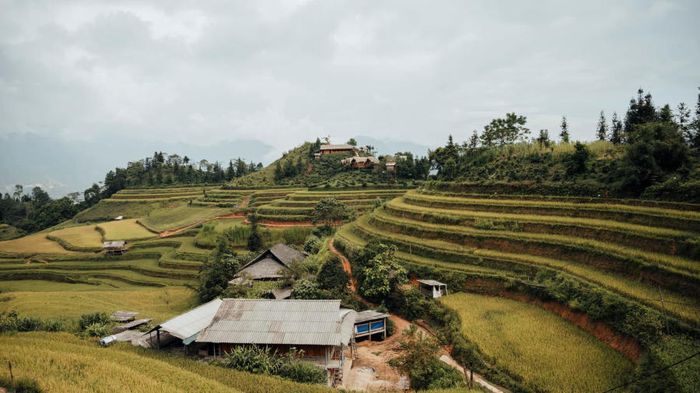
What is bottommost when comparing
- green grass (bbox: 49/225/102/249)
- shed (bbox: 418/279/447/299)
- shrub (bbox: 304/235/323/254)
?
shed (bbox: 418/279/447/299)

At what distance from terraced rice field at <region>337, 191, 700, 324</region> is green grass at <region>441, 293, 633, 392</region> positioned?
109 inches

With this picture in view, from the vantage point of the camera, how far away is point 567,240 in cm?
2497

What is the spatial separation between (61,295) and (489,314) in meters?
31.1

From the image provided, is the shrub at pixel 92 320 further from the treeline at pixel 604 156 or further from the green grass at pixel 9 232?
the green grass at pixel 9 232

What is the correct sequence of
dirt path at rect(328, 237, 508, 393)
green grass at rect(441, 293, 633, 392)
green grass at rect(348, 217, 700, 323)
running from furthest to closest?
dirt path at rect(328, 237, 508, 393) < green grass at rect(348, 217, 700, 323) < green grass at rect(441, 293, 633, 392)

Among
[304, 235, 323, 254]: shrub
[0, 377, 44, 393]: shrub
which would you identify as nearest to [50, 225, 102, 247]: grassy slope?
[304, 235, 323, 254]: shrub

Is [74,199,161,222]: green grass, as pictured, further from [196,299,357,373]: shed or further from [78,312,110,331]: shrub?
[196,299,357,373]: shed

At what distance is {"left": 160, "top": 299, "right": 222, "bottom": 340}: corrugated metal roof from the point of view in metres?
19.9

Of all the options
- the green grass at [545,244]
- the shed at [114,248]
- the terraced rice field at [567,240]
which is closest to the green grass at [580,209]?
the terraced rice field at [567,240]

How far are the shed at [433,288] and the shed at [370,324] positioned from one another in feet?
10.9

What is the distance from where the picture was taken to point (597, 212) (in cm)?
2627

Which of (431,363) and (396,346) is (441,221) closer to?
(396,346)

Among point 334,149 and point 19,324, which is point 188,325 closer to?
point 19,324

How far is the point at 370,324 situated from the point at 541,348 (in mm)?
Answer: 9489
